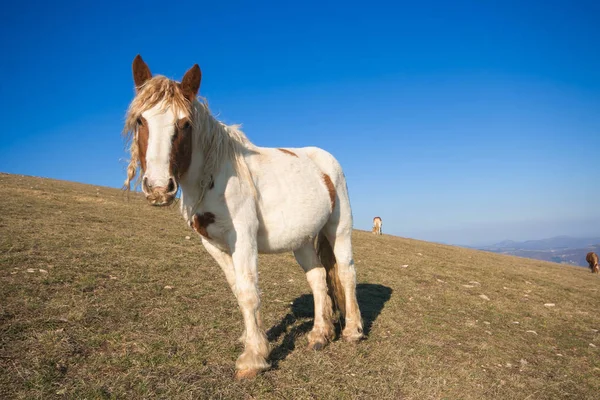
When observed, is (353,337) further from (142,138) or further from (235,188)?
(142,138)

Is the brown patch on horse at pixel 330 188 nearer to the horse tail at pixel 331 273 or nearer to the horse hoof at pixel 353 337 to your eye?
the horse tail at pixel 331 273

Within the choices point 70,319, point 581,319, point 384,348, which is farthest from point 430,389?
point 581,319

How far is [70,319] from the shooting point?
15.0 ft

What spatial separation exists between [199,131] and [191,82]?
50cm

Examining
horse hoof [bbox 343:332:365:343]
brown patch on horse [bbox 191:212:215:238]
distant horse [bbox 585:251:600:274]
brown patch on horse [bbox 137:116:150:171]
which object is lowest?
distant horse [bbox 585:251:600:274]

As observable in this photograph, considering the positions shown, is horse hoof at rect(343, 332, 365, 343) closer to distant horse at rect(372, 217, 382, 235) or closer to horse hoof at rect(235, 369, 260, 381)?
horse hoof at rect(235, 369, 260, 381)

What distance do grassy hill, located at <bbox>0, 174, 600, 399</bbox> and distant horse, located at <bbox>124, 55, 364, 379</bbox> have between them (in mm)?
595

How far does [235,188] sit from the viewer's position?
3918 mm

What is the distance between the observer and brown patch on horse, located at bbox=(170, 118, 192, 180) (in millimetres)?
3270

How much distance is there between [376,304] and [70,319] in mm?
5506

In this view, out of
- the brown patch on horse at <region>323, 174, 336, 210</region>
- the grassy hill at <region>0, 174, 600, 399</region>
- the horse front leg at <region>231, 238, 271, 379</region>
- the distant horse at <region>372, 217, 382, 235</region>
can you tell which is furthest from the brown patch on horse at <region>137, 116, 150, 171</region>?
the distant horse at <region>372, 217, 382, 235</region>

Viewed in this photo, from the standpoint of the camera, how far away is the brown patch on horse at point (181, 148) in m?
3.27

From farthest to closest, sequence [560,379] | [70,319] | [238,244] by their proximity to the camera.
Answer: [560,379], [70,319], [238,244]

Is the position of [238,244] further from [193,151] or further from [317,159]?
[317,159]
